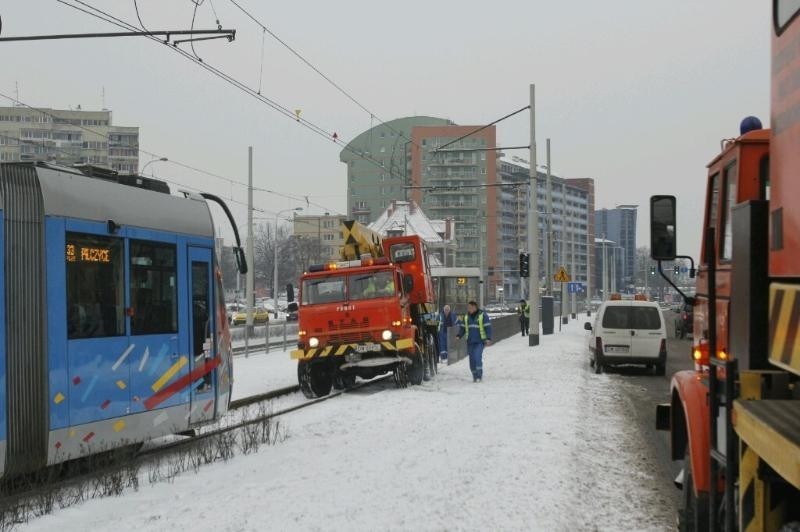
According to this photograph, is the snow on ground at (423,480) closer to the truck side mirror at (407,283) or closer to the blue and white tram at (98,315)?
the blue and white tram at (98,315)

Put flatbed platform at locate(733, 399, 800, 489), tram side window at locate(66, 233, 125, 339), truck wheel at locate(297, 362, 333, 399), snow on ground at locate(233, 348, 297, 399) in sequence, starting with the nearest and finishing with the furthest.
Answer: flatbed platform at locate(733, 399, 800, 489), tram side window at locate(66, 233, 125, 339), truck wheel at locate(297, 362, 333, 399), snow on ground at locate(233, 348, 297, 399)

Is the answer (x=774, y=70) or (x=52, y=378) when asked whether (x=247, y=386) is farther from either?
(x=774, y=70)

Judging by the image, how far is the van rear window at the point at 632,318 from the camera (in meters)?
20.7

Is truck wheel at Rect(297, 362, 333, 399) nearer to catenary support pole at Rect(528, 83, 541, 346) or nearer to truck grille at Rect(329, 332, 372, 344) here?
truck grille at Rect(329, 332, 372, 344)

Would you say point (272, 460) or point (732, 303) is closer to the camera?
point (732, 303)

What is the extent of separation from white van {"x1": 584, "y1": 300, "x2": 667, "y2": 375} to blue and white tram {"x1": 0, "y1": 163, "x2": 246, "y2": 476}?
12382 mm

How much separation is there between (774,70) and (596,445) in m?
7.77

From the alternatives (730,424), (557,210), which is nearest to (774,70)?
(730,424)

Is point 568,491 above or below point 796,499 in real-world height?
below

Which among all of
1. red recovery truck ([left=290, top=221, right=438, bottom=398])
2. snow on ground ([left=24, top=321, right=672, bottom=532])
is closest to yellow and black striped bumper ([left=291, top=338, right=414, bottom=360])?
red recovery truck ([left=290, top=221, right=438, bottom=398])

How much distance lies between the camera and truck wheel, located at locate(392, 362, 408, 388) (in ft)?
56.3

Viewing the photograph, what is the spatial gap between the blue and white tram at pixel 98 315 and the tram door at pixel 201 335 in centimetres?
2

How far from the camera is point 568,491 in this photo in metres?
7.42

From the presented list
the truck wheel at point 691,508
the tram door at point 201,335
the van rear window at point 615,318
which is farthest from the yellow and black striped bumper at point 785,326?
the van rear window at point 615,318
